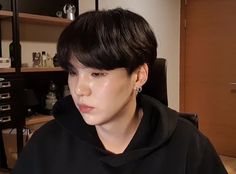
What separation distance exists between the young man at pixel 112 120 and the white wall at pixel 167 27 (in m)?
2.42

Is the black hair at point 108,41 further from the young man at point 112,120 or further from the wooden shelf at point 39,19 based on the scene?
the wooden shelf at point 39,19

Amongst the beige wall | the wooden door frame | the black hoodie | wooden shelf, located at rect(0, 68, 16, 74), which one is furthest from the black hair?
the wooden door frame

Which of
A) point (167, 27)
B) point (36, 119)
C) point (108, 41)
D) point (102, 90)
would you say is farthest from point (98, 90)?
point (167, 27)

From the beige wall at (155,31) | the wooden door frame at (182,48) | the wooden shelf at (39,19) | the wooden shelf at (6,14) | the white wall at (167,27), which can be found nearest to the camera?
the wooden shelf at (6,14)

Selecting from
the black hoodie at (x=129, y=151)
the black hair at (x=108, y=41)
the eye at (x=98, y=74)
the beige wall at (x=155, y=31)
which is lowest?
the black hoodie at (x=129, y=151)

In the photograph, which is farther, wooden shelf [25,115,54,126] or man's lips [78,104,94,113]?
wooden shelf [25,115,54,126]

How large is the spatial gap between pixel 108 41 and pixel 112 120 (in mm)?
248

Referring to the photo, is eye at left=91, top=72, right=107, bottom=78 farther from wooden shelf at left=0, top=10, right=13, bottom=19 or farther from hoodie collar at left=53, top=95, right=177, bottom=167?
wooden shelf at left=0, top=10, right=13, bottom=19

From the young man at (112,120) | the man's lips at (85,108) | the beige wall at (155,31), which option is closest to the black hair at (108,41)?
the young man at (112,120)

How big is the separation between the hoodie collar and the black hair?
0.68 feet

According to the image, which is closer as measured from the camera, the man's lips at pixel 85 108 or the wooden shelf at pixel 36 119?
the man's lips at pixel 85 108

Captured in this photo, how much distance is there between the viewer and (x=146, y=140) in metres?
1.02

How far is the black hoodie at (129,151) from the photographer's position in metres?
0.98

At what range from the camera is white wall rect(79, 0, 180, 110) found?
352 cm
